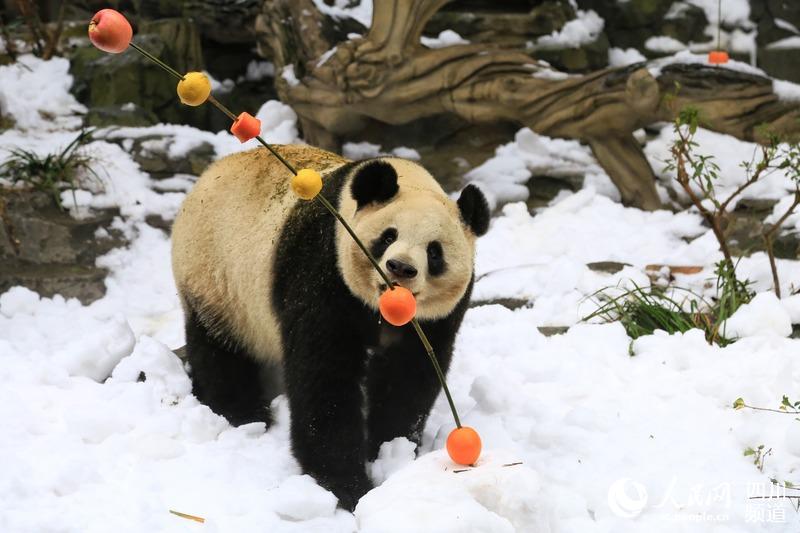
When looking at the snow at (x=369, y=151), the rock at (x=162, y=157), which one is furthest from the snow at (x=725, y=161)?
the rock at (x=162, y=157)

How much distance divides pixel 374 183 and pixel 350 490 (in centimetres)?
117

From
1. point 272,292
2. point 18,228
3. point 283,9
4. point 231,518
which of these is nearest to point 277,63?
point 283,9

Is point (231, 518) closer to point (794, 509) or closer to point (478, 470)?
point (478, 470)

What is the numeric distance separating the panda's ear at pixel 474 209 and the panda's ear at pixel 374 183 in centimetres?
33

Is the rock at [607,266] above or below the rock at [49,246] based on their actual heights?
above

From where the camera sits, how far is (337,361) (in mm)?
3383

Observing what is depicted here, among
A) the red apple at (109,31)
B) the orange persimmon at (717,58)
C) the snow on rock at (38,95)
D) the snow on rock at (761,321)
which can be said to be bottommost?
the snow on rock at (38,95)

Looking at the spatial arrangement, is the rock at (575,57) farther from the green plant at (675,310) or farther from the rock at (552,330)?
the rock at (552,330)

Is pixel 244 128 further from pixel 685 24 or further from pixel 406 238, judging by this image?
pixel 685 24

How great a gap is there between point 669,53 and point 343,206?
675 centimetres

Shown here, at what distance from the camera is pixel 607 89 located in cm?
729

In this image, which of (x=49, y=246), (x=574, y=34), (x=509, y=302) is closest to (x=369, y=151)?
(x=574, y=34)

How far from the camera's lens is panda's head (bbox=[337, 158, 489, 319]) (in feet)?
10.3

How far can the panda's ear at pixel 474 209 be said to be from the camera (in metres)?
3.50
